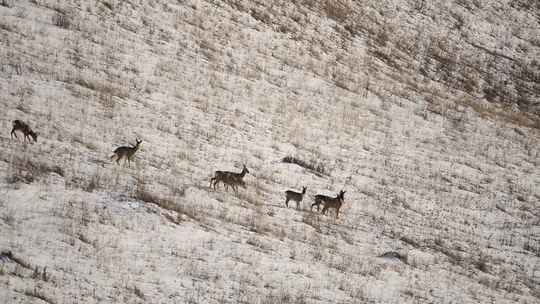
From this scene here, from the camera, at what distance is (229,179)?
16.1 metres

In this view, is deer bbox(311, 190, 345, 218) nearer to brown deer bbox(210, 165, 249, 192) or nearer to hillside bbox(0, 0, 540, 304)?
hillside bbox(0, 0, 540, 304)

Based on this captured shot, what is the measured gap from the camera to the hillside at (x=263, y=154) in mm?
15531

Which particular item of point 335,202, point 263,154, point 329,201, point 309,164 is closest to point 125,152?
point 263,154

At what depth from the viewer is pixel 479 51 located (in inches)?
792

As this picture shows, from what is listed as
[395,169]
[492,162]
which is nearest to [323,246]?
[395,169]

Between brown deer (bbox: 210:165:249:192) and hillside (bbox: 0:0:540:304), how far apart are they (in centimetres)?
28

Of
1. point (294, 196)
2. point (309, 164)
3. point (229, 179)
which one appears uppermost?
point (309, 164)

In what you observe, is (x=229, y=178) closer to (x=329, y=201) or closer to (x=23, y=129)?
(x=329, y=201)

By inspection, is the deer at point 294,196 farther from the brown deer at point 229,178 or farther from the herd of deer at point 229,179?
the brown deer at point 229,178

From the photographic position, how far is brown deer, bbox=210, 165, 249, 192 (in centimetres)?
1606

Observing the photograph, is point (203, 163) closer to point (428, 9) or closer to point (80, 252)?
point (80, 252)

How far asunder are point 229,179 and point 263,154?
4.36 ft

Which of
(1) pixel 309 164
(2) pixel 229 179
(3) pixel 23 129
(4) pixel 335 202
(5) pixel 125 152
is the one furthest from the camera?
(1) pixel 309 164

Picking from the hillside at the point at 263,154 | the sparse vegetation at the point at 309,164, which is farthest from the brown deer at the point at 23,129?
the sparse vegetation at the point at 309,164
